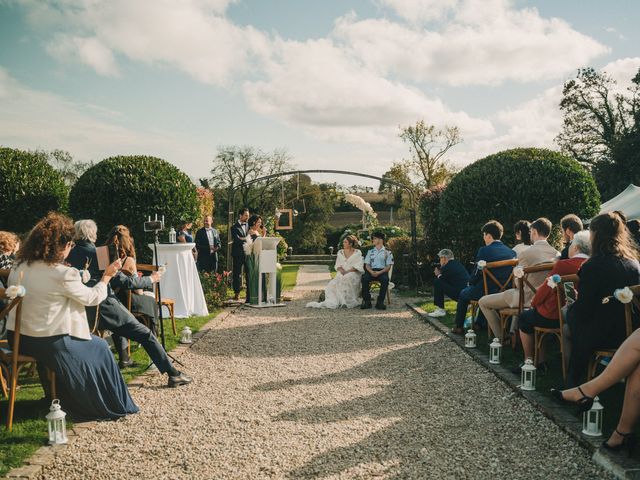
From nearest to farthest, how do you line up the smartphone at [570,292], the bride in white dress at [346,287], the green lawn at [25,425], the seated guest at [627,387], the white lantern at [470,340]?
1. the seated guest at [627,387]
2. the green lawn at [25,425]
3. the smartphone at [570,292]
4. the white lantern at [470,340]
5. the bride in white dress at [346,287]

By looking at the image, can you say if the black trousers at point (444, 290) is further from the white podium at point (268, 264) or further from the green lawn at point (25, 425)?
the green lawn at point (25, 425)

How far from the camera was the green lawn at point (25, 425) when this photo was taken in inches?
141

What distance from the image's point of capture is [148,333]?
201 inches

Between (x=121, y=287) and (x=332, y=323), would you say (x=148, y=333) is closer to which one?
(x=121, y=287)

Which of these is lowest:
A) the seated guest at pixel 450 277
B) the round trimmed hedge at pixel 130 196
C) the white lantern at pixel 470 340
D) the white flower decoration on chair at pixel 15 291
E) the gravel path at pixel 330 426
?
the gravel path at pixel 330 426

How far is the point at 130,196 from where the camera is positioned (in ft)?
34.2

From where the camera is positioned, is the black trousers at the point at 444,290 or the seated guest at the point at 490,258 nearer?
the seated guest at the point at 490,258

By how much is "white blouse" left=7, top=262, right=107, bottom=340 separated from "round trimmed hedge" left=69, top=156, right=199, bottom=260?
6.32 meters

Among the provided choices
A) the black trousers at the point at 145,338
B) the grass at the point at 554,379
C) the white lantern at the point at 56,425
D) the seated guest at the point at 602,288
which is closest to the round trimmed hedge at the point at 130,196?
the black trousers at the point at 145,338

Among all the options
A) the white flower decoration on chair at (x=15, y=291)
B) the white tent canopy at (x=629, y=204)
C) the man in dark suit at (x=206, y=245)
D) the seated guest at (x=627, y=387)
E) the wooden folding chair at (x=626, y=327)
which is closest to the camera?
the seated guest at (x=627, y=387)

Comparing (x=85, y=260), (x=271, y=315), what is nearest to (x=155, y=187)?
(x=271, y=315)

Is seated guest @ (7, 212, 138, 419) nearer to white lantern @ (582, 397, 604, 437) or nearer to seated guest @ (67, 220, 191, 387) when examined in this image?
seated guest @ (67, 220, 191, 387)

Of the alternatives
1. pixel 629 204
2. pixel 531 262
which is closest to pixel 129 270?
pixel 531 262

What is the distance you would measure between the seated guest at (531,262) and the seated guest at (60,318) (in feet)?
13.7
